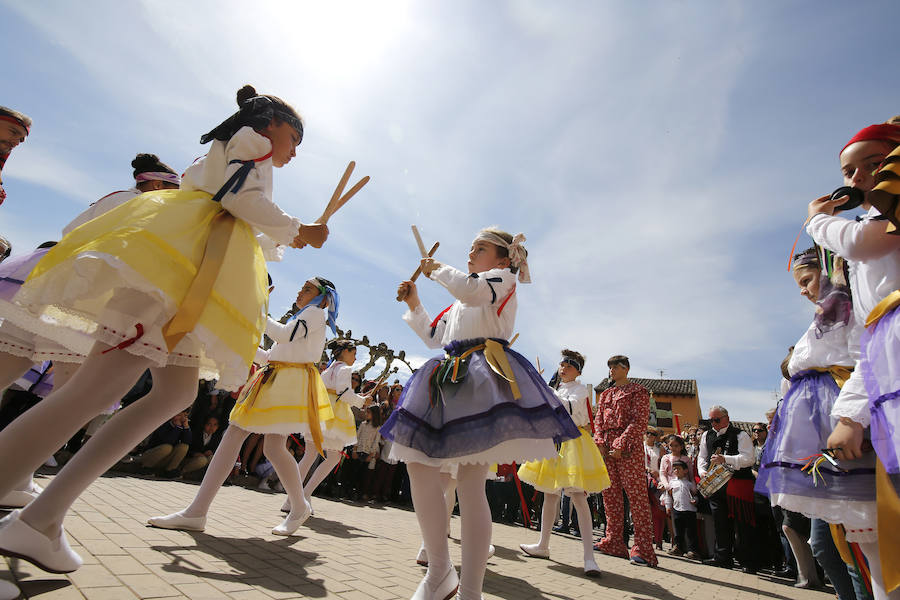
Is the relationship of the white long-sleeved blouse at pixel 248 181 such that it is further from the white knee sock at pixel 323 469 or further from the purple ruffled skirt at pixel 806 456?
the white knee sock at pixel 323 469

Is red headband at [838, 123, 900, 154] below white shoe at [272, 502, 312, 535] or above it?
above

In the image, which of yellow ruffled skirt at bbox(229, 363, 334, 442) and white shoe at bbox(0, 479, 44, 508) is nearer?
white shoe at bbox(0, 479, 44, 508)

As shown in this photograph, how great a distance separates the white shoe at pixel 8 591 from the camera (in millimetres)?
1525

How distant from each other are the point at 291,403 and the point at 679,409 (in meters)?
51.4

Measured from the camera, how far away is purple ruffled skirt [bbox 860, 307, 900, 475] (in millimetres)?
1592

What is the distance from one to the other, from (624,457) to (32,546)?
19.3 ft

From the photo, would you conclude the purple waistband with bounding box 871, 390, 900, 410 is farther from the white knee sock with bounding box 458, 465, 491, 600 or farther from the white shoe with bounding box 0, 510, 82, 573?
the white shoe with bounding box 0, 510, 82, 573

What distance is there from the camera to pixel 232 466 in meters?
3.66

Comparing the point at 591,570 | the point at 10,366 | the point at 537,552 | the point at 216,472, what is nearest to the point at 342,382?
the point at 216,472

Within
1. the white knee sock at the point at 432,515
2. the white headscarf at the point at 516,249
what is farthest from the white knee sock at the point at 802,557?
the white knee sock at the point at 432,515

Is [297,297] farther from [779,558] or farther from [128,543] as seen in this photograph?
[779,558]

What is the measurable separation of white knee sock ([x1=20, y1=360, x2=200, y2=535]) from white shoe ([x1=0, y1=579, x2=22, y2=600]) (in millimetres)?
166

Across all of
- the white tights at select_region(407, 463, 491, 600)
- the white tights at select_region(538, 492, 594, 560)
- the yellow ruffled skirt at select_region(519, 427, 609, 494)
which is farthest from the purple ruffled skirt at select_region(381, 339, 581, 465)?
the yellow ruffled skirt at select_region(519, 427, 609, 494)

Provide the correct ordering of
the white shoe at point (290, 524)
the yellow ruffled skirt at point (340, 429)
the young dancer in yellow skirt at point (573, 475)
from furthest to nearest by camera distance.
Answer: the yellow ruffled skirt at point (340, 429), the young dancer in yellow skirt at point (573, 475), the white shoe at point (290, 524)
